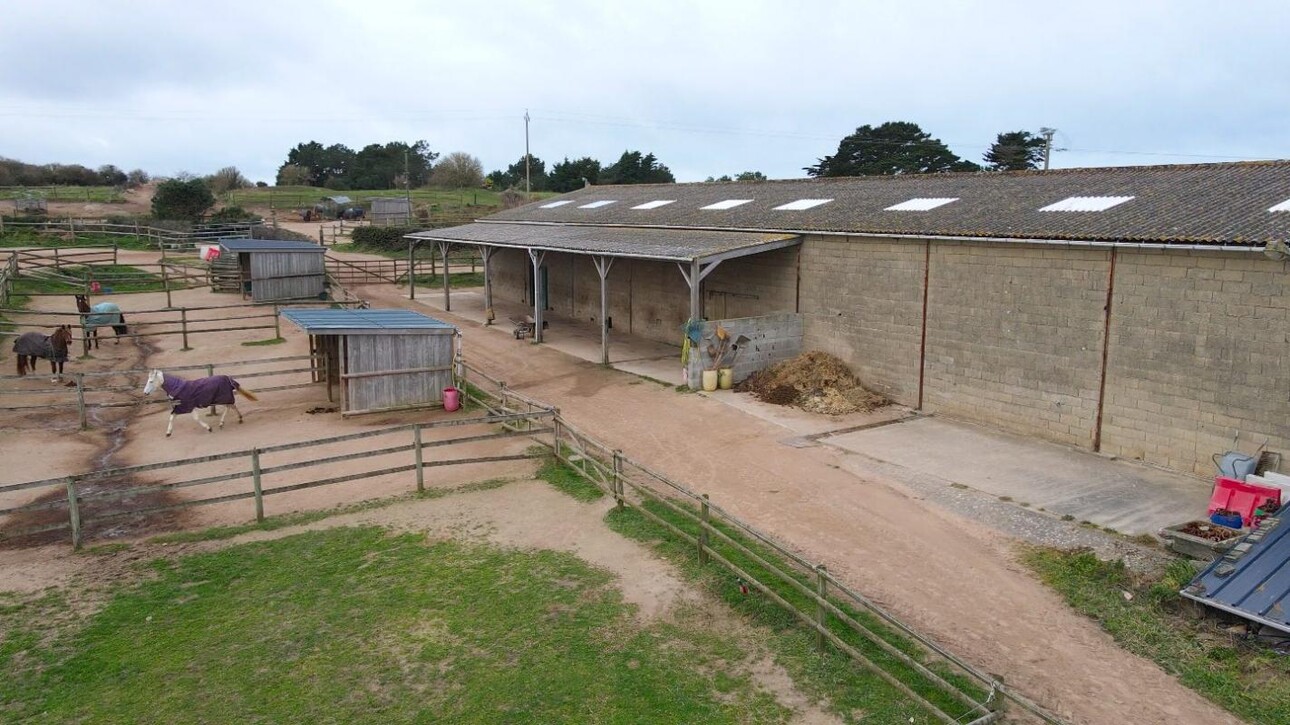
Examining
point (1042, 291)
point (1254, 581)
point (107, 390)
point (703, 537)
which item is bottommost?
point (107, 390)

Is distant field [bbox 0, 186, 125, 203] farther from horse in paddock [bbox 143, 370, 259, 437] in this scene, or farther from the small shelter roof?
horse in paddock [bbox 143, 370, 259, 437]

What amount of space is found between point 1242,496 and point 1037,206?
8.04m

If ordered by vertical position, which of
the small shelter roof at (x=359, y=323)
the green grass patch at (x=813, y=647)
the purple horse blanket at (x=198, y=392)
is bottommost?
the green grass patch at (x=813, y=647)

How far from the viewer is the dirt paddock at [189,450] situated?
1081 centimetres

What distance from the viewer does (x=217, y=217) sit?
157 ft

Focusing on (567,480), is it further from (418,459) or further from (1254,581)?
(1254,581)

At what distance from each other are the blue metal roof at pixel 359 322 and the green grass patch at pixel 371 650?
687 centimetres

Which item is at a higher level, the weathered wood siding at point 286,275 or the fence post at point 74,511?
the weathered wood siding at point 286,275

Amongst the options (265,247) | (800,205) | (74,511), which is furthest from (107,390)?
(800,205)

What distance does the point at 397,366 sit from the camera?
16.2m

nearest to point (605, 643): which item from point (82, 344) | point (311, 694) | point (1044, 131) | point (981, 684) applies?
point (311, 694)

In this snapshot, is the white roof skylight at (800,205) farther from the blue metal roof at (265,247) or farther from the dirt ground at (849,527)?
the blue metal roof at (265,247)

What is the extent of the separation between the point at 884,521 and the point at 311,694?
7.11 metres

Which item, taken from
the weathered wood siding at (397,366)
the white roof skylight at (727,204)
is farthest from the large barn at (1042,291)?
the weathered wood siding at (397,366)
